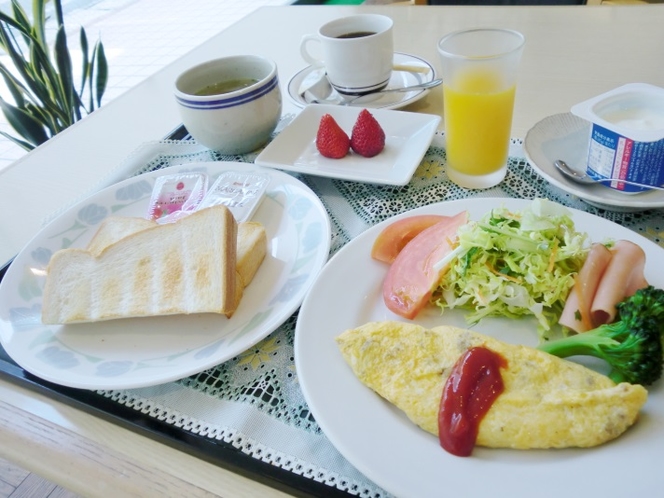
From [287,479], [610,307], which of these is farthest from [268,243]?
[610,307]

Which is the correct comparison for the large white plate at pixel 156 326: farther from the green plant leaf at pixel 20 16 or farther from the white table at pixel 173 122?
the green plant leaf at pixel 20 16

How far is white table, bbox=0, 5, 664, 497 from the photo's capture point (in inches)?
30.0

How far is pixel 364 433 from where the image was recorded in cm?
69

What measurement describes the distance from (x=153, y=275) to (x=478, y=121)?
2.64ft

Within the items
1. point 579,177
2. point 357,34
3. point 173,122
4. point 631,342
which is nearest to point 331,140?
point 357,34

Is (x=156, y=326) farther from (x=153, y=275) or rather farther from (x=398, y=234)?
(x=398, y=234)

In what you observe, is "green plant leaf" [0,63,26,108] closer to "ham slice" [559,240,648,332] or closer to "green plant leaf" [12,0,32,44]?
"green plant leaf" [12,0,32,44]

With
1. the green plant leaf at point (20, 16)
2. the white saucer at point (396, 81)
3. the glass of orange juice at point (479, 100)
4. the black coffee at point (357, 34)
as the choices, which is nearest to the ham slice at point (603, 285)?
the glass of orange juice at point (479, 100)

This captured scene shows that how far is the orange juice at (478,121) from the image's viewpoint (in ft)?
3.76

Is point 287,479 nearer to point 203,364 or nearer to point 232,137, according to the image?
point 203,364

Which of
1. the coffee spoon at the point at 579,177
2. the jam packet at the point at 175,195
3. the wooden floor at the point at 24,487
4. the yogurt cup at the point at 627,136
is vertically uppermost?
the yogurt cup at the point at 627,136

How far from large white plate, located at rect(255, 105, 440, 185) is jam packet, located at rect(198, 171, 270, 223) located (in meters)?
0.08

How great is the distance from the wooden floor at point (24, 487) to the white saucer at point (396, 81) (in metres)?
1.77

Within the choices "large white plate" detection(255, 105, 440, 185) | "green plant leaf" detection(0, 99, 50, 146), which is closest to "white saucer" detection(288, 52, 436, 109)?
"large white plate" detection(255, 105, 440, 185)
